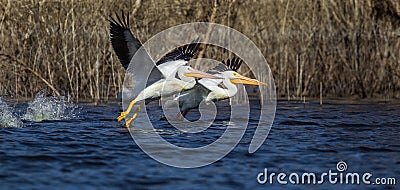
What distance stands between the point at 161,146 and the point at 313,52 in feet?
20.4

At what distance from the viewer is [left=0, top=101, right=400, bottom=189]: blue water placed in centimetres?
539

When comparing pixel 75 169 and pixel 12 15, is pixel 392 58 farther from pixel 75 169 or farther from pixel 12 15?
pixel 75 169

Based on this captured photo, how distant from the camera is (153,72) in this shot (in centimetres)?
881

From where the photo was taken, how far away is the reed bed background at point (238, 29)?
457 inches

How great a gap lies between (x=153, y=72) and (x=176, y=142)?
1573 millimetres

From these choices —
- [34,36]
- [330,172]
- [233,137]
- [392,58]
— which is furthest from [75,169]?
[392,58]

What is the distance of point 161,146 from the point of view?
23.5 ft

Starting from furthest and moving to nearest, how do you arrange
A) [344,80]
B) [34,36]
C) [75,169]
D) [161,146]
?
[344,80] < [34,36] < [161,146] < [75,169]

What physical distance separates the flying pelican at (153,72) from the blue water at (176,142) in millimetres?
454

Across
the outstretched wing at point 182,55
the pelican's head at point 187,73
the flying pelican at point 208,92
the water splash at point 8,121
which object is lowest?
the water splash at point 8,121

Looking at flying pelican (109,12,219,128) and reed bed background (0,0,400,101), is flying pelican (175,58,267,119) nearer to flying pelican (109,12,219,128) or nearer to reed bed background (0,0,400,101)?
flying pelican (109,12,219,128)

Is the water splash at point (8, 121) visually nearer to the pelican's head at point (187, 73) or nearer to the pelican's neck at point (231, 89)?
A: the pelican's head at point (187, 73)

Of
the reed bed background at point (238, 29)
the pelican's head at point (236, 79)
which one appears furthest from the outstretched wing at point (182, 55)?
the reed bed background at point (238, 29)

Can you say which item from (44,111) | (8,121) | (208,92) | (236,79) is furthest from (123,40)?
(236,79)
